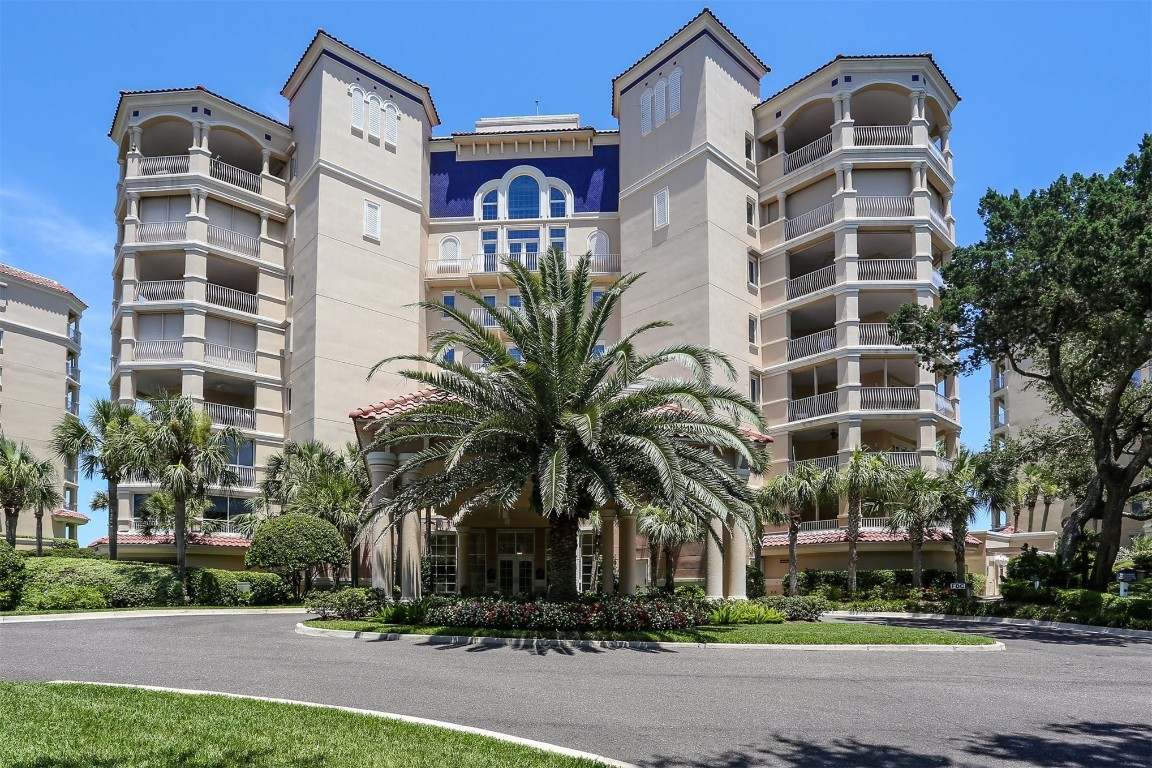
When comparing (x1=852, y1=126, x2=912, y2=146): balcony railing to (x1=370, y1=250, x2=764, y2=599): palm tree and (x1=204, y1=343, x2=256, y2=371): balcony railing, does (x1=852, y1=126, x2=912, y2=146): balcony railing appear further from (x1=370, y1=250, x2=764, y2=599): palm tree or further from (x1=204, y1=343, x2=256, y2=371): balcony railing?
(x1=204, y1=343, x2=256, y2=371): balcony railing

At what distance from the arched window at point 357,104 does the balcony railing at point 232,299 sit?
10.3m

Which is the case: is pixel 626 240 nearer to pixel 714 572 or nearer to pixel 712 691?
pixel 714 572

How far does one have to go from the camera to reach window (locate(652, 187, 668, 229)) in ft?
157

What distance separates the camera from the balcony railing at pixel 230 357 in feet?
152

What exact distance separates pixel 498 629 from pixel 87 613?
1509 centimetres

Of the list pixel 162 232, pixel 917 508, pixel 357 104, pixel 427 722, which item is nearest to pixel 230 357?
pixel 162 232

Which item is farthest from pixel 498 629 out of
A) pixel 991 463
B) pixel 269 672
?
pixel 991 463

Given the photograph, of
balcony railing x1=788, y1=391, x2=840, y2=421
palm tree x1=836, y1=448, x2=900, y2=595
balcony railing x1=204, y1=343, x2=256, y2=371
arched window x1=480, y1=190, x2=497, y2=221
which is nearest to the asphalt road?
palm tree x1=836, y1=448, x2=900, y2=595

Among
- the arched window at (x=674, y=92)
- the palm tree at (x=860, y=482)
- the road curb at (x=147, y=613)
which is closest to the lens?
the road curb at (x=147, y=613)

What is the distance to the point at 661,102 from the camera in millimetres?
49438

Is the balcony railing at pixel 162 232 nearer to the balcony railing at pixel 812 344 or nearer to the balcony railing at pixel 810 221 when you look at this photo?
the balcony railing at pixel 810 221

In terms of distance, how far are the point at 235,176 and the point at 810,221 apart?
2936 centimetres

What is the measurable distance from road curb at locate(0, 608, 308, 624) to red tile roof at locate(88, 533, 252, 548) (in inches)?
390

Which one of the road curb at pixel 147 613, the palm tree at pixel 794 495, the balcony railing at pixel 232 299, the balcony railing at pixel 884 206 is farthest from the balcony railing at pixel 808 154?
the road curb at pixel 147 613
